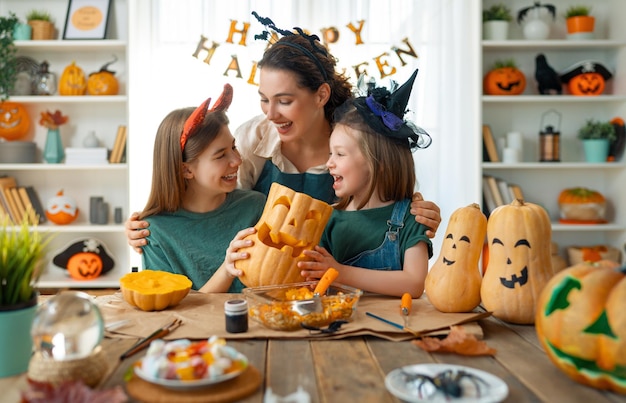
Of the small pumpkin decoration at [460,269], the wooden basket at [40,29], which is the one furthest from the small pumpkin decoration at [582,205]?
the wooden basket at [40,29]

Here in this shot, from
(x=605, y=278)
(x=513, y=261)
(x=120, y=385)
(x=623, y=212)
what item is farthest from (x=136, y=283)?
(x=623, y=212)

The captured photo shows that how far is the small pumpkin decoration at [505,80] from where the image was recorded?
4.54 meters

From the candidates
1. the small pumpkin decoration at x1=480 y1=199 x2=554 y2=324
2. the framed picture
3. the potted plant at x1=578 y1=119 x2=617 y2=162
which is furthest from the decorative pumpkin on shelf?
the small pumpkin decoration at x1=480 y1=199 x2=554 y2=324

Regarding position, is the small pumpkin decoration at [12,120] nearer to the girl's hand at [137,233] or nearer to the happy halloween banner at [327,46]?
the happy halloween banner at [327,46]

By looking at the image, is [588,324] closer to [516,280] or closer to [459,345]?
[459,345]

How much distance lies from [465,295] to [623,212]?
142 inches

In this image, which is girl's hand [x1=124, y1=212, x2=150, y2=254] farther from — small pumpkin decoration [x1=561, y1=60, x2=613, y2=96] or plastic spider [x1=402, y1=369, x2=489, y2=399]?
small pumpkin decoration [x1=561, y1=60, x2=613, y2=96]

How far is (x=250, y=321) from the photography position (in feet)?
4.81

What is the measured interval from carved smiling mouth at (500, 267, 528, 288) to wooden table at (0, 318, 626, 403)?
100 millimetres

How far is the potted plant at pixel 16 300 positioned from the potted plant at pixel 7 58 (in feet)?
11.6

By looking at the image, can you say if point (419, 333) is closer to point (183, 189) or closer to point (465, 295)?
point (465, 295)

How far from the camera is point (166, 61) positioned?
15.1 ft

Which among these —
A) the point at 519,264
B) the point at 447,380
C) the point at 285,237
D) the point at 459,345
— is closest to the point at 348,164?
the point at 285,237

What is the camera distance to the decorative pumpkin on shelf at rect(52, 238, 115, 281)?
4.54m
